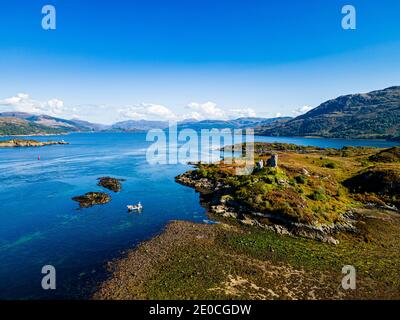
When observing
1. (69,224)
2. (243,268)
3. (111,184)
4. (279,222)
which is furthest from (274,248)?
(111,184)

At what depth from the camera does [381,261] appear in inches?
1474

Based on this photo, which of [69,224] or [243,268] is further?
[69,224]

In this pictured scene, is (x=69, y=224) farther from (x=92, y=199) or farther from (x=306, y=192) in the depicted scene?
(x=306, y=192)

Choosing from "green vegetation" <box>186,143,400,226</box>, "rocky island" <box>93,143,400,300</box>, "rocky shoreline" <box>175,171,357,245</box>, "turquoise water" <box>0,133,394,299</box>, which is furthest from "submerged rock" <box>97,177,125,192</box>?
"rocky shoreline" <box>175,171,357,245</box>

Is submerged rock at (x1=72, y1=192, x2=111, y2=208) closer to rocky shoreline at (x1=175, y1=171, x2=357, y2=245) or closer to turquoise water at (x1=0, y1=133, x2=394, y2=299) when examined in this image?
turquoise water at (x1=0, y1=133, x2=394, y2=299)

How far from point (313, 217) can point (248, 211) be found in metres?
11.9

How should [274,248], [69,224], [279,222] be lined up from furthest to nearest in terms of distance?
[69,224] < [279,222] < [274,248]

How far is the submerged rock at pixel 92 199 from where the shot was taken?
64312 mm

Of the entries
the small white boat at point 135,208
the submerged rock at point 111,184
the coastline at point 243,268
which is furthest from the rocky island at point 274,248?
the submerged rock at point 111,184

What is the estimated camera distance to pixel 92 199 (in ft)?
221

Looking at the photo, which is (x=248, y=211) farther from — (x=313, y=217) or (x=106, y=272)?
(x=106, y=272)

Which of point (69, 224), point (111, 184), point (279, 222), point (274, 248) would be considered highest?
point (111, 184)
